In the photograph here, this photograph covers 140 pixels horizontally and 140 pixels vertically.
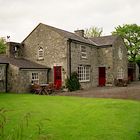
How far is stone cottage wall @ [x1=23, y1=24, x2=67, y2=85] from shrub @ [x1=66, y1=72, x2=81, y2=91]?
0.72m

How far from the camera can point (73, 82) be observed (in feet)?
90.9

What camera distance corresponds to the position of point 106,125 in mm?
9906

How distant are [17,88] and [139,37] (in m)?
37.0

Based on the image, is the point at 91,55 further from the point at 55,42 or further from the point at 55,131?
the point at 55,131

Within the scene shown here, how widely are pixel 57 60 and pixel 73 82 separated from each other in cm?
322

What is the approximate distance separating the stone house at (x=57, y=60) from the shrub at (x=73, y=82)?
23.2 inches

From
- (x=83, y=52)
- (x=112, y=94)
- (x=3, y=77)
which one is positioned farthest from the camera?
(x=83, y=52)

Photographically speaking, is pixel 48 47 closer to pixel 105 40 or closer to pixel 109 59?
pixel 109 59

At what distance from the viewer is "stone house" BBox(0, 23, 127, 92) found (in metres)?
25.0

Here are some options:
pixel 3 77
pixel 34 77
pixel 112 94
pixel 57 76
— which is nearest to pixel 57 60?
pixel 57 76

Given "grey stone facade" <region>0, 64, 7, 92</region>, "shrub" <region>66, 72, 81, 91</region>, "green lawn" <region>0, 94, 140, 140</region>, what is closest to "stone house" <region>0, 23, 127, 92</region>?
"grey stone facade" <region>0, 64, 7, 92</region>

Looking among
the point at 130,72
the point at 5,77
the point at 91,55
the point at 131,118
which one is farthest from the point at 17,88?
the point at 130,72

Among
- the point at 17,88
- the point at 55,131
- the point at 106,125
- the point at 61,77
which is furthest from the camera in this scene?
the point at 61,77

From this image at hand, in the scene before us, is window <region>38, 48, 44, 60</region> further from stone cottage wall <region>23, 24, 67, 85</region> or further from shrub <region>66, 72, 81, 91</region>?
shrub <region>66, 72, 81, 91</region>
